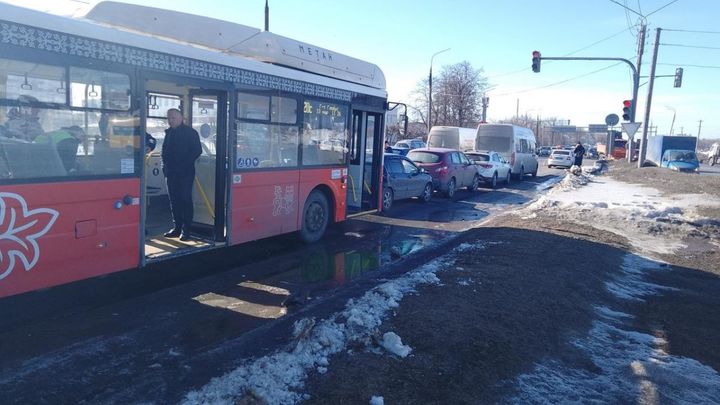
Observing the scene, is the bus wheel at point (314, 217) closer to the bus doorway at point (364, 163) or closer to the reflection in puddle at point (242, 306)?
the bus doorway at point (364, 163)

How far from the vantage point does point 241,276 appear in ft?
24.9

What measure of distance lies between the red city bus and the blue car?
35033 millimetres

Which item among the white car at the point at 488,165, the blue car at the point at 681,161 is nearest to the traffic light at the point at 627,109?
the white car at the point at 488,165

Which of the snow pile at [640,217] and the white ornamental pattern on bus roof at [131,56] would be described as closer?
the white ornamental pattern on bus roof at [131,56]

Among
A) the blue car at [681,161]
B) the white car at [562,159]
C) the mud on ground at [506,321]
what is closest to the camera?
the mud on ground at [506,321]

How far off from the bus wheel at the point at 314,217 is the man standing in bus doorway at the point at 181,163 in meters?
2.36

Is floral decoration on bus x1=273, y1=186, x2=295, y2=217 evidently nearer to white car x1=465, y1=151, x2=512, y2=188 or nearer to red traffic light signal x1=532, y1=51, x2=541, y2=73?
white car x1=465, y1=151, x2=512, y2=188

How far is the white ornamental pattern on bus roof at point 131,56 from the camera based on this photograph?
16.0 ft

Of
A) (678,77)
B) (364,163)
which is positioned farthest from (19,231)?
(678,77)

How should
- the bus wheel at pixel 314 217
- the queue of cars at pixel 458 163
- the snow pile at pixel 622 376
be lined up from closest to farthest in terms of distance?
1. the snow pile at pixel 622 376
2. the bus wheel at pixel 314 217
3. the queue of cars at pixel 458 163

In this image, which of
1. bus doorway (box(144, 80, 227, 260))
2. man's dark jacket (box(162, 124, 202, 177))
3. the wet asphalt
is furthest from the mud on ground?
man's dark jacket (box(162, 124, 202, 177))

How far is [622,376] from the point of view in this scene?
15.3 ft

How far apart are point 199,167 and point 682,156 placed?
41.5 m

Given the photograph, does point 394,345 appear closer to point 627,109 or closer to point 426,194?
point 426,194
